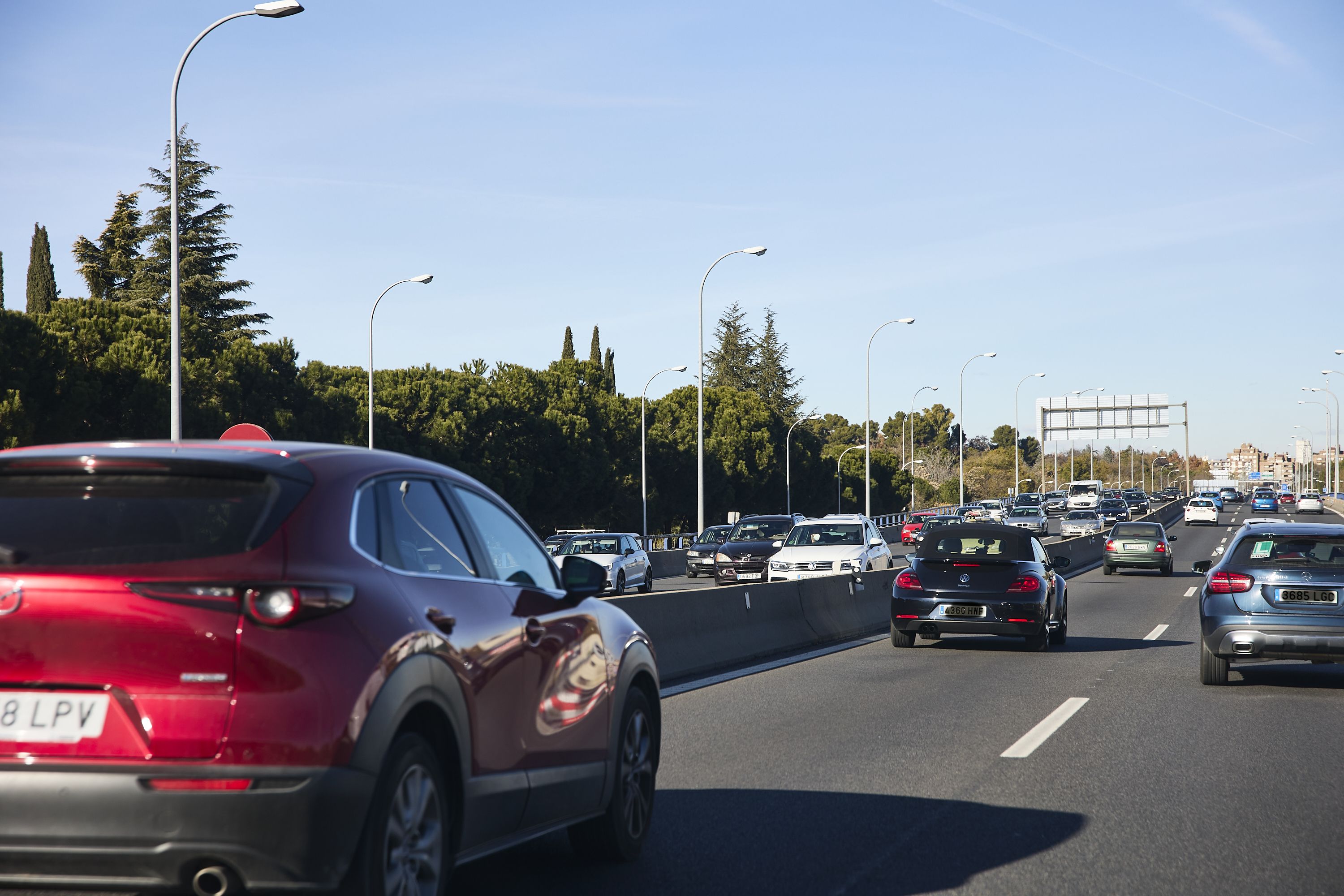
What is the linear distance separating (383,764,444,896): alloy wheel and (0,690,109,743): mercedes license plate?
911 mm

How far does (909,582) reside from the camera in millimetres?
16844

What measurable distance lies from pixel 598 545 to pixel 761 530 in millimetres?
4958

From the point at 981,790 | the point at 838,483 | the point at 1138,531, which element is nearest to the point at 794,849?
the point at 981,790

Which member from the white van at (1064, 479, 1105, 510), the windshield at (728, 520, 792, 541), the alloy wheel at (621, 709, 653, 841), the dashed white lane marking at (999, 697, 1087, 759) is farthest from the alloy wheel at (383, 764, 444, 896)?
the white van at (1064, 479, 1105, 510)

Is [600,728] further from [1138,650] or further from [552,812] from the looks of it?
[1138,650]

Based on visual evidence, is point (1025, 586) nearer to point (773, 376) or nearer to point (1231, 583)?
point (1231, 583)

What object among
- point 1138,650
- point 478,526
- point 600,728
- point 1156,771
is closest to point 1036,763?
point 1156,771

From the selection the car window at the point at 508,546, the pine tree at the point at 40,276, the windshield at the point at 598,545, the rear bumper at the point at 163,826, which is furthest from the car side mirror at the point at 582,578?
the pine tree at the point at 40,276

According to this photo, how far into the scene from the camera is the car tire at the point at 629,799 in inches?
Result: 243

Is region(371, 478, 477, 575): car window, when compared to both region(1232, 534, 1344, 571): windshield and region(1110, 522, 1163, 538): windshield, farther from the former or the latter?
region(1110, 522, 1163, 538): windshield

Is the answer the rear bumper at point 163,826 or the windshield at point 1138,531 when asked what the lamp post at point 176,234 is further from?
the windshield at point 1138,531

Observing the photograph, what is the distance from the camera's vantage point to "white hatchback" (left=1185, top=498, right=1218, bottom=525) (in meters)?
81.7

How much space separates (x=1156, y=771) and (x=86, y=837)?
22.4 feet

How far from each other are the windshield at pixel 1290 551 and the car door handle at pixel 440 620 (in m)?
10.4
